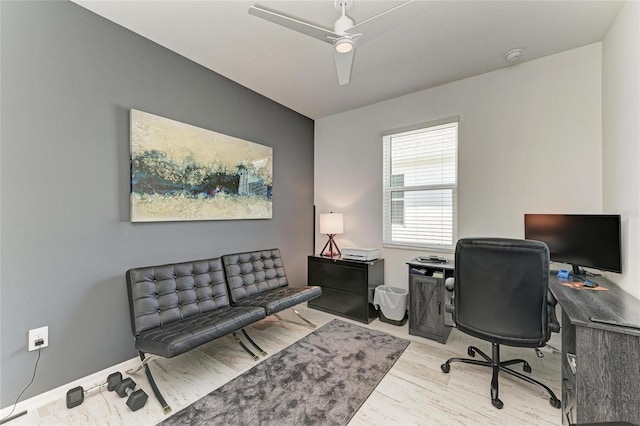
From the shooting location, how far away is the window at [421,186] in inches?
121

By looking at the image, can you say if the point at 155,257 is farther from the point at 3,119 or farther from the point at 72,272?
the point at 3,119

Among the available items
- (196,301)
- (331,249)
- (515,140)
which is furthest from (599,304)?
(196,301)

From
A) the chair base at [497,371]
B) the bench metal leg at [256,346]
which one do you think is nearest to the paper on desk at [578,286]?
the chair base at [497,371]

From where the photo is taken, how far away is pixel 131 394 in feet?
5.70

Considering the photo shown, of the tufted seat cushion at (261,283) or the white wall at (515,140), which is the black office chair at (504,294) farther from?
the tufted seat cushion at (261,283)

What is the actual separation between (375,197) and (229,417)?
282cm

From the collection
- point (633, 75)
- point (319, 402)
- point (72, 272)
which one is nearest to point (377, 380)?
point (319, 402)

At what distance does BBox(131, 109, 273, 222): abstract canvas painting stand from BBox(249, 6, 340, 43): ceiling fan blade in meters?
Result: 1.43

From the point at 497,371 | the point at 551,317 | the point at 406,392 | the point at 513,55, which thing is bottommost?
the point at 406,392

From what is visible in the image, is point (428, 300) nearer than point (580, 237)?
No

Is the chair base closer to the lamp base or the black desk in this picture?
the black desk

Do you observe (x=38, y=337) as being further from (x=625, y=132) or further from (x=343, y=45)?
(x=625, y=132)

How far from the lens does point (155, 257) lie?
239cm

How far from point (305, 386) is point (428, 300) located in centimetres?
152
